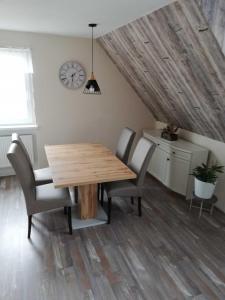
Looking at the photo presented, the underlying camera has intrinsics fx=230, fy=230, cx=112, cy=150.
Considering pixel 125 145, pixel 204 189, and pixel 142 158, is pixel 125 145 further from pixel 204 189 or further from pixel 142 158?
pixel 204 189

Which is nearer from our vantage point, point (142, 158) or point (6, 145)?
point (142, 158)

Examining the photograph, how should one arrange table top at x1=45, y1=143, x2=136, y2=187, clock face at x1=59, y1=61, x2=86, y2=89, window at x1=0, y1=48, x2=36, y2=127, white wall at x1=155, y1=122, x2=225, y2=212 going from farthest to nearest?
clock face at x1=59, y1=61, x2=86, y2=89 → window at x1=0, y1=48, x2=36, y2=127 → white wall at x1=155, y1=122, x2=225, y2=212 → table top at x1=45, y1=143, x2=136, y2=187

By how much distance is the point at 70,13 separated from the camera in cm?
241

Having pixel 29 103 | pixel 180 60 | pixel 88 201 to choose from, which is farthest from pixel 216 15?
pixel 29 103

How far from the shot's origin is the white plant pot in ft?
9.36

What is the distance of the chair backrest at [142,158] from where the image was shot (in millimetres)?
2676

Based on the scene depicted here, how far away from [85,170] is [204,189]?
4.95 feet

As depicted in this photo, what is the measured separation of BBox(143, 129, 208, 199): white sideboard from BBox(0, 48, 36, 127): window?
225cm

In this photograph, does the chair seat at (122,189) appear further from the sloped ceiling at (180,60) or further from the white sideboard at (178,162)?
the sloped ceiling at (180,60)

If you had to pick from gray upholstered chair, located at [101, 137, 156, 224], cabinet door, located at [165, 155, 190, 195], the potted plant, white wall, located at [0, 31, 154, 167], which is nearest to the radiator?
white wall, located at [0, 31, 154, 167]

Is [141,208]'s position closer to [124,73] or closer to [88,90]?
[88,90]

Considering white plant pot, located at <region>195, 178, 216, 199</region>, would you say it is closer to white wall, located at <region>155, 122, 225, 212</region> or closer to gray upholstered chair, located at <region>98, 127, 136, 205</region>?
white wall, located at <region>155, 122, 225, 212</region>

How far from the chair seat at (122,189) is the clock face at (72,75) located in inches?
79.0

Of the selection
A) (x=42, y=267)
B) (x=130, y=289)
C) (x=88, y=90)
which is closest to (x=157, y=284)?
(x=130, y=289)
